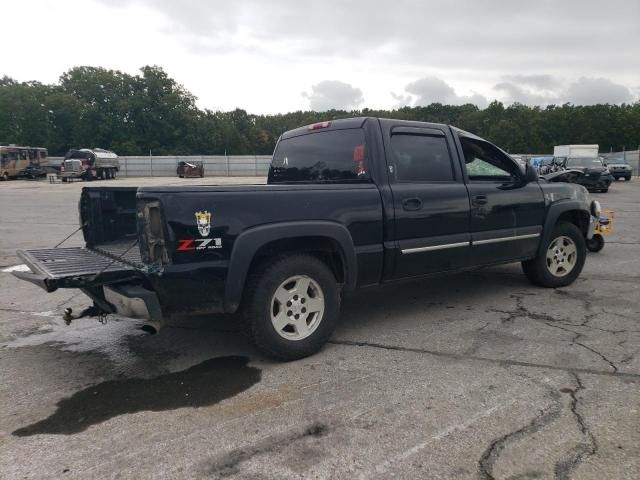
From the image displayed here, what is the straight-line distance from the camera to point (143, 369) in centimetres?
373

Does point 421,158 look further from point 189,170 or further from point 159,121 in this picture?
point 159,121

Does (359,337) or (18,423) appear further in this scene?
(359,337)

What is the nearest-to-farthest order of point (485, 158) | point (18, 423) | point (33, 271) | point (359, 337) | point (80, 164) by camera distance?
point (18, 423) < point (33, 271) < point (359, 337) < point (485, 158) < point (80, 164)

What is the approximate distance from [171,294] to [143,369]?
846 mm

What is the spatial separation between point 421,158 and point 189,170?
136 feet

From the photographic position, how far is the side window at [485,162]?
490cm

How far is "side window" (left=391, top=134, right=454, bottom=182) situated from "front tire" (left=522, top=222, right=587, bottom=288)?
1797mm

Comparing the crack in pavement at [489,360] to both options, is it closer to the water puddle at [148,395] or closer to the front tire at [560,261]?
the water puddle at [148,395]

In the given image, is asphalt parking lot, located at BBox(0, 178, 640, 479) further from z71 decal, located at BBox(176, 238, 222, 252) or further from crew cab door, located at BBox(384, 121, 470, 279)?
z71 decal, located at BBox(176, 238, 222, 252)

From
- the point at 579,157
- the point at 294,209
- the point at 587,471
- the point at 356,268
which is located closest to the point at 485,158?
the point at 356,268

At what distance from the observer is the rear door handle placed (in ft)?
15.5

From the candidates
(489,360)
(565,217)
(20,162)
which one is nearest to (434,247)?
(489,360)

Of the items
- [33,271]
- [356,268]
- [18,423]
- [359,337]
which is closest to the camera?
[18,423]

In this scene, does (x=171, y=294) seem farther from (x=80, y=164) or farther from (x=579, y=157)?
(x=80, y=164)
